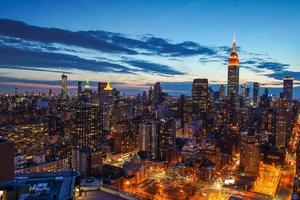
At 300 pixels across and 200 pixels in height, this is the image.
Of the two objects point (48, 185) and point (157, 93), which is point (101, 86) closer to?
point (157, 93)

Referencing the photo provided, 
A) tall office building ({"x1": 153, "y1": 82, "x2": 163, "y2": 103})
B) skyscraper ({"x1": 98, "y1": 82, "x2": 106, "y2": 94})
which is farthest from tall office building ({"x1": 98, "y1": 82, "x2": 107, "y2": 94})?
tall office building ({"x1": 153, "y1": 82, "x2": 163, "y2": 103})

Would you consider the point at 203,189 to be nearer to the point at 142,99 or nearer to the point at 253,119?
the point at 253,119

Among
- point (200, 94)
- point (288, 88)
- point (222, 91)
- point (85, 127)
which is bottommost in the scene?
point (85, 127)

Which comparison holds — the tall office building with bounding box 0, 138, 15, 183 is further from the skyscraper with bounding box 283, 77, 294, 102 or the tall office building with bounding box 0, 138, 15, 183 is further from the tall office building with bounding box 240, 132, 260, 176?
the skyscraper with bounding box 283, 77, 294, 102

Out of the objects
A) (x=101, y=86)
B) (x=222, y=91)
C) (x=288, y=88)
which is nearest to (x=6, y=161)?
(x=101, y=86)

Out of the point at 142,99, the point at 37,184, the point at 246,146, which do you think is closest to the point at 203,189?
the point at 246,146

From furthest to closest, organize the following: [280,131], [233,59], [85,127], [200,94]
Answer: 1. [233,59]
2. [200,94]
3. [280,131]
4. [85,127]
